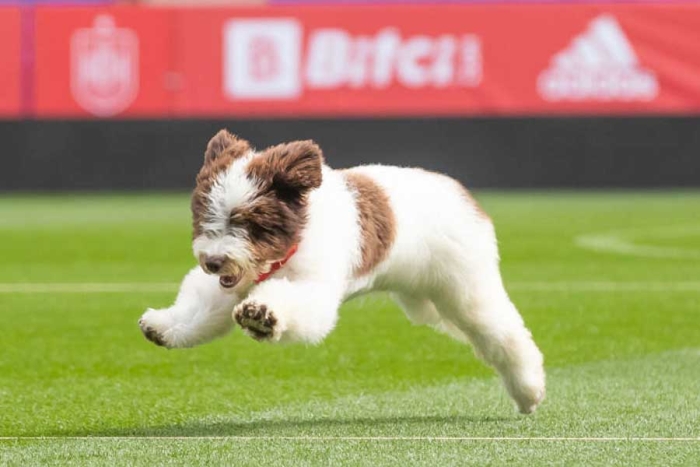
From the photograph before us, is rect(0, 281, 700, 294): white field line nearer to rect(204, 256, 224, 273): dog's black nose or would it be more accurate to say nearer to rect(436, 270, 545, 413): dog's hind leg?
rect(436, 270, 545, 413): dog's hind leg

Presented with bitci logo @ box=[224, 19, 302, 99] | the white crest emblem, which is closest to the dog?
bitci logo @ box=[224, 19, 302, 99]

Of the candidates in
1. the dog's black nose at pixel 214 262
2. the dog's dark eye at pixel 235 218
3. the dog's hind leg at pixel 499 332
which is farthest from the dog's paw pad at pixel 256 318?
the dog's hind leg at pixel 499 332

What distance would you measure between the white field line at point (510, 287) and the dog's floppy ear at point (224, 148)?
5379 mm

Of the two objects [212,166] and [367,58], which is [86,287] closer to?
[212,166]

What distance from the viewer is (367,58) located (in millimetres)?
19516

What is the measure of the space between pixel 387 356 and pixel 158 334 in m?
2.56

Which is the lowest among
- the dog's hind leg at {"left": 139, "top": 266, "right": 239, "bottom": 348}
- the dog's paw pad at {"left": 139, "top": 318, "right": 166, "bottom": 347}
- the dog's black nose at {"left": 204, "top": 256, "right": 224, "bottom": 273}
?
the dog's paw pad at {"left": 139, "top": 318, "right": 166, "bottom": 347}

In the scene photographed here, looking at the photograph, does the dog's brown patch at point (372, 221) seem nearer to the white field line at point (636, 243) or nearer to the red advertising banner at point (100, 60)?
the white field line at point (636, 243)

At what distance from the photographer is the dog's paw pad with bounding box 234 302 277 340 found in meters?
4.66

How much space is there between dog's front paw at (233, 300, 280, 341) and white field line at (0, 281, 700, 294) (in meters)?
5.89

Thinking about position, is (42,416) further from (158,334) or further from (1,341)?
(1,341)

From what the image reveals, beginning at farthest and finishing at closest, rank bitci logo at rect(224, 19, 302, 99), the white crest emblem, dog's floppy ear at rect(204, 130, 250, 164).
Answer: the white crest emblem
bitci logo at rect(224, 19, 302, 99)
dog's floppy ear at rect(204, 130, 250, 164)

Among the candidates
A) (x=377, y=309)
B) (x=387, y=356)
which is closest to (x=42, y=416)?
(x=387, y=356)

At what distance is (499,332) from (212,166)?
1.39 metres
